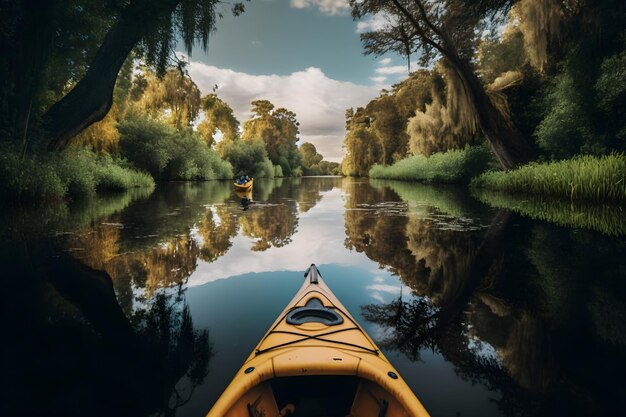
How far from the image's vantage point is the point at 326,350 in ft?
7.25

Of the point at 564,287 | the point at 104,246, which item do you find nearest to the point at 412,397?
the point at 564,287

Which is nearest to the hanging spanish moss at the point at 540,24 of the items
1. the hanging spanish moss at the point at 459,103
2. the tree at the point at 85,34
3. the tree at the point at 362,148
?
the hanging spanish moss at the point at 459,103

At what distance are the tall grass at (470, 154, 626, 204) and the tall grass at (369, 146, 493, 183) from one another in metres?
5.78

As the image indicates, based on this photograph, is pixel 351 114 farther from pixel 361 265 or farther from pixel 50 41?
pixel 361 265

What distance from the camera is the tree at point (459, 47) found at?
1597cm

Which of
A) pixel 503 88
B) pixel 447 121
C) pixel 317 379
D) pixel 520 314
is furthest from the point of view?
pixel 447 121

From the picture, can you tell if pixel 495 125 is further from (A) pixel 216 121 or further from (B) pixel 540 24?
(A) pixel 216 121

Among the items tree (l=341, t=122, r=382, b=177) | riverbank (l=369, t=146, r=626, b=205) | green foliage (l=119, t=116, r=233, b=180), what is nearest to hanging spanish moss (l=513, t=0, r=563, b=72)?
riverbank (l=369, t=146, r=626, b=205)

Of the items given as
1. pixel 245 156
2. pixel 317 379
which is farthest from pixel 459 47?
pixel 245 156

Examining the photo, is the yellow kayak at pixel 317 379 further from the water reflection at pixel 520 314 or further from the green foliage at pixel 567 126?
the green foliage at pixel 567 126

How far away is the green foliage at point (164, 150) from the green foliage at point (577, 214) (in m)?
26.4

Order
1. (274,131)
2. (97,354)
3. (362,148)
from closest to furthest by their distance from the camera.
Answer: (97,354)
(362,148)
(274,131)

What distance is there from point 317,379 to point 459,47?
1924 cm

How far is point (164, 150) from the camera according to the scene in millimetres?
28750
